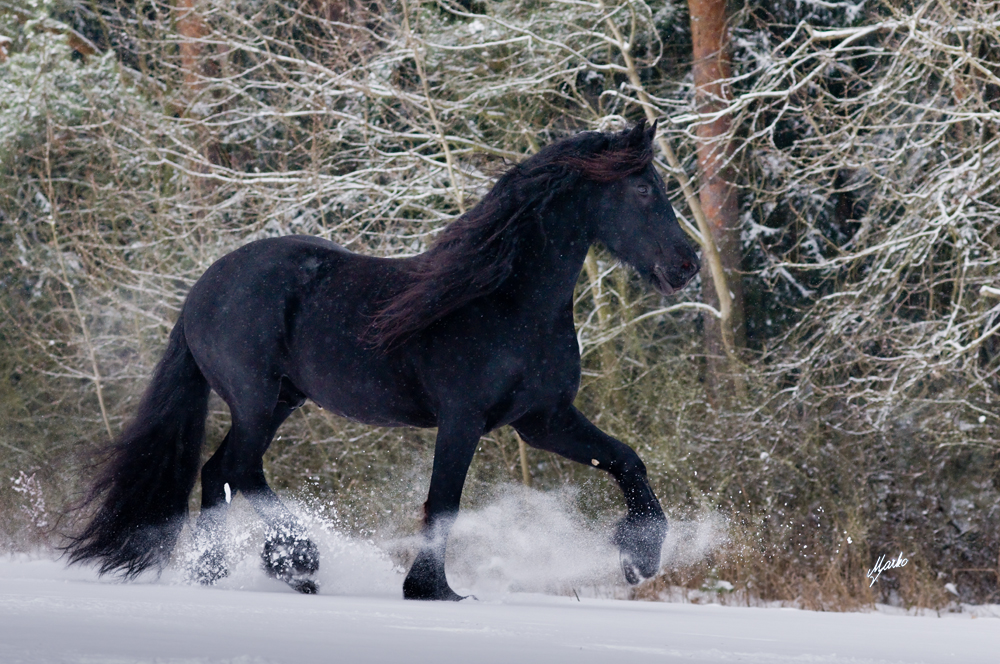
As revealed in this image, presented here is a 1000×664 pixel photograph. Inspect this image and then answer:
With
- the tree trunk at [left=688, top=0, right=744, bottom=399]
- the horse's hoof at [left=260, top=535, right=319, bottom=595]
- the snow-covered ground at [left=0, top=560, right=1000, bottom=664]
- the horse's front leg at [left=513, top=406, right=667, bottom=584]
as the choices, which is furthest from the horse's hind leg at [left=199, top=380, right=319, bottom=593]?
the tree trunk at [left=688, top=0, right=744, bottom=399]

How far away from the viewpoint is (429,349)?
419 cm

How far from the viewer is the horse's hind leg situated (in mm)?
4621

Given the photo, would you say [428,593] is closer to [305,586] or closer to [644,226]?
[305,586]

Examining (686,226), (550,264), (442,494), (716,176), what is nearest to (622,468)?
(442,494)

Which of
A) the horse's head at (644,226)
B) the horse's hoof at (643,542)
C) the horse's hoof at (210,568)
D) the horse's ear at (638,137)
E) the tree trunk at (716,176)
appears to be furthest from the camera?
the tree trunk at (716,176)

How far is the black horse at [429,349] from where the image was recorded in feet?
13.3

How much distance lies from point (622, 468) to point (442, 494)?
788 millimetres

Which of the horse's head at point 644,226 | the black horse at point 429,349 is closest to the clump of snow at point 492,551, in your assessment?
the black horse at point 429,349

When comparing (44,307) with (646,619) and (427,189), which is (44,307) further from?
(646,619)

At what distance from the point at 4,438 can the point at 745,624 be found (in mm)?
10794

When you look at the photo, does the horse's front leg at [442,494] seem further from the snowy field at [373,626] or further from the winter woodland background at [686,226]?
the winter woodland background at [686,226]

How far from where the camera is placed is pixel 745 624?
12.5 ft

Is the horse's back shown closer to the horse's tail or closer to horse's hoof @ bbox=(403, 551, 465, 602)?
the horse's tail

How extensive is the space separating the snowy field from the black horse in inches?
9.6
